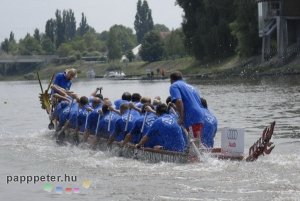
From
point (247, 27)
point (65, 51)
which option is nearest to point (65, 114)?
point (247, 27)

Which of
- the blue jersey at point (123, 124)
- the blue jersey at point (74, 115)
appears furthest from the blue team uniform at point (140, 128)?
the blue jersey at point (74, 115)

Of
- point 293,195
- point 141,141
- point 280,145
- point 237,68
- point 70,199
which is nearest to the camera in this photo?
point 293,195

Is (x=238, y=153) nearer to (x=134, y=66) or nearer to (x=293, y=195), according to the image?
(x=293, y=195)

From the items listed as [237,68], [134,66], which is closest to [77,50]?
[134,66]

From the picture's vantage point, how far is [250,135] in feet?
78.9

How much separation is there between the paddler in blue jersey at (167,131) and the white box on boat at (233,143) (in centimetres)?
99

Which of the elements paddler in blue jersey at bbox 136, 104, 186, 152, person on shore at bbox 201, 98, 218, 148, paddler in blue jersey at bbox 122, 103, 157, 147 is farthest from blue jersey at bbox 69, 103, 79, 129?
person on shore at bbox 201, 98, 218, 148

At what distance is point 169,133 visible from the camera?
17422 mm

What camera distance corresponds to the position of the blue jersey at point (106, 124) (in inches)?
803

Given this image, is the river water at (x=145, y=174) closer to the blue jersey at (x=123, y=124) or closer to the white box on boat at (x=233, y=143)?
the white box on boat at (x=233, y=143)

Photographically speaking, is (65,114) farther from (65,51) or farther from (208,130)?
(65,51)

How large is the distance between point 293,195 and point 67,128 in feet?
38.3

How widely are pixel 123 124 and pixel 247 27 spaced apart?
6036cm

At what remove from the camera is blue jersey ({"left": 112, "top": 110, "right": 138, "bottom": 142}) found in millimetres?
19389
